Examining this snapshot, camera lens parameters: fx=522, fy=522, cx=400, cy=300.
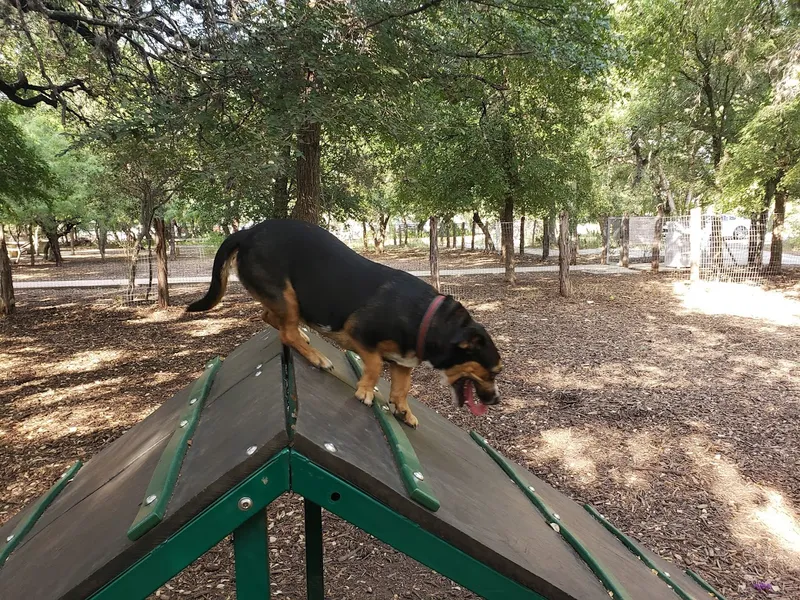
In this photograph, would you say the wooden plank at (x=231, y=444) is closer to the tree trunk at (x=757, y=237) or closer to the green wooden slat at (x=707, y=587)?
the green wooden slat at (x=707, y=587)

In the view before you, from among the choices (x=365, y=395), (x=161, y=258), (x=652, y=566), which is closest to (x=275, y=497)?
(x=365, y=395)

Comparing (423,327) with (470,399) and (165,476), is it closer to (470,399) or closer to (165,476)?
(470,399)

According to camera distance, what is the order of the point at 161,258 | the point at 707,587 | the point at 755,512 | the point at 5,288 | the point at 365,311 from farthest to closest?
1. the point at 161,258
2. the point at 5,288
3. the point at 755,512
4. the point at 707,587
5. the point at 365,311

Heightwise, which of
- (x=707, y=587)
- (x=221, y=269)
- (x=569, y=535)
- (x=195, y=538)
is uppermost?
(x=221, y=269)

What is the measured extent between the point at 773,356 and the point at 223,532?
8.75 m

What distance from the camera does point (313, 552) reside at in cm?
256

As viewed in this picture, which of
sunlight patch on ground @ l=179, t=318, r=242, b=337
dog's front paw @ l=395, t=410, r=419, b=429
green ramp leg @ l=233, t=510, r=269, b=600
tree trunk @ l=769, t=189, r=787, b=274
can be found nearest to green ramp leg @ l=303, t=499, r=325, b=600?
dog's front paw @ l=395, t=410, r=419, b=429

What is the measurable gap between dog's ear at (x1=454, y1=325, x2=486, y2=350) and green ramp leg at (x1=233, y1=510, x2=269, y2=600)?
1.06 metres

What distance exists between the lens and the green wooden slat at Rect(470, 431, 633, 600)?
73.9 inches

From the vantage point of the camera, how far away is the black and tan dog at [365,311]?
2.22 m

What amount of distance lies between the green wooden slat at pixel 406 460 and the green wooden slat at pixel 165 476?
67 centimetres

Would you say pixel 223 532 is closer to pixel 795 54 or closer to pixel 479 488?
pixel 479 488

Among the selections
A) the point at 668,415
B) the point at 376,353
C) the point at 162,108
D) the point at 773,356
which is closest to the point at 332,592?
the point at 376,353

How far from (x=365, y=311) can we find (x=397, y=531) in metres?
0.98
